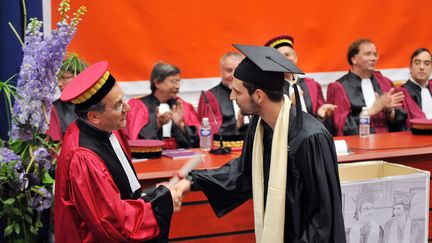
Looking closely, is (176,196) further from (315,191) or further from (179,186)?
(315,191)

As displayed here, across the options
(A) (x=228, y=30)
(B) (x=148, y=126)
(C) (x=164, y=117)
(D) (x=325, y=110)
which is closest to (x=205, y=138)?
(C) (x=164, y=117)

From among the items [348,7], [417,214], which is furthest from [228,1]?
[417,214]

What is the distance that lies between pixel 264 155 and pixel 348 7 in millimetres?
4451

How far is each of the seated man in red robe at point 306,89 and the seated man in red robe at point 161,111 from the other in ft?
3.02

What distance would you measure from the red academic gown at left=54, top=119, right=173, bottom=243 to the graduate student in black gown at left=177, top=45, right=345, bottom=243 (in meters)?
0.49

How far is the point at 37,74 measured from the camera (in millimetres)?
3953

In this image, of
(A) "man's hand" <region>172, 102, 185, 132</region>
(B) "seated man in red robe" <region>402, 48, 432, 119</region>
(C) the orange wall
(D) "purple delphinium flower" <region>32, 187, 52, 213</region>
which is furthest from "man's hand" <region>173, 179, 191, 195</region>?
(B) "seated man in red robe" <region>402, 48, 432, 119</region>

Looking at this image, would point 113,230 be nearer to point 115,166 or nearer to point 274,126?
point 115,166

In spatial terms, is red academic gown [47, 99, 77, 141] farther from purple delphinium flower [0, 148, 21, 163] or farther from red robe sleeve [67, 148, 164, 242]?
red robe sleeve [67, 148, 164, 242]

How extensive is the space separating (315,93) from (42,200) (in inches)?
139

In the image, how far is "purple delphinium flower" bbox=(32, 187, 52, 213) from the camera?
4.08m

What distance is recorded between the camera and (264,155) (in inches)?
142

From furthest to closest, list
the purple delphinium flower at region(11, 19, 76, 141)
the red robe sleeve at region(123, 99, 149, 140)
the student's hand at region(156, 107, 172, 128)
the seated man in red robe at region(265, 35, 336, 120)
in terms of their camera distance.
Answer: the seated man in red robe at region(265, 35, 336, 120) → the red robe sleeve at region(123, 99, 149, 140) → the student's hand at region(156, 107, 172, 128) → the purple delphinium flower at region(11, 19, 76, 141)

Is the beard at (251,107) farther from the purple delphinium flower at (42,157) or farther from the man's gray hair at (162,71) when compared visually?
the man's gray hair at (162,71)
